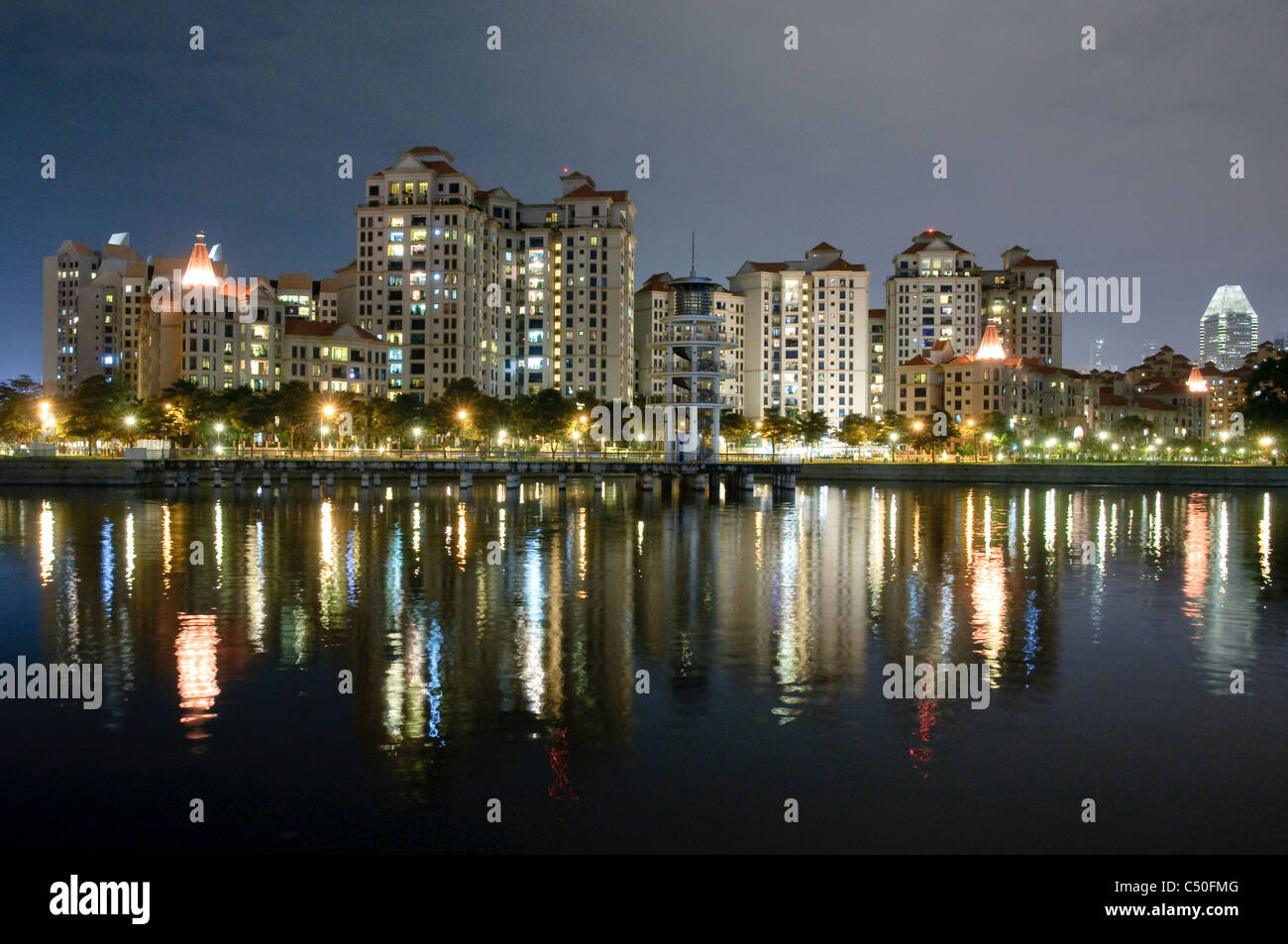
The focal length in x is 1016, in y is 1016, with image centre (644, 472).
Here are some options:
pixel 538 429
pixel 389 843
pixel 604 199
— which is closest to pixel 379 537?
pixel 389 843

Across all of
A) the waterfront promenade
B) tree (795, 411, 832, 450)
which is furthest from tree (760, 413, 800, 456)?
the waterfront promenade

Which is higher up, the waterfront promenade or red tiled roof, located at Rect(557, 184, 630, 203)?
red tiled roof, located at Rect(557, 184, 630, 203)

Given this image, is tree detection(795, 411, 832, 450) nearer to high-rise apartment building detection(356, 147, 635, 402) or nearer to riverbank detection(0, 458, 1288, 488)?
high-rise apartment building detection(356, 147, 635, 402)

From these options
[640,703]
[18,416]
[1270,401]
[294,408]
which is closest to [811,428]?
[1270,401]

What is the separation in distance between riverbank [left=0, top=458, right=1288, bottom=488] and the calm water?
42.9 metres

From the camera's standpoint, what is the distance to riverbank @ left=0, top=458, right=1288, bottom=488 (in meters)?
A: 85.1

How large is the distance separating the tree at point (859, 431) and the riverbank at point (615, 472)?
1722 inches

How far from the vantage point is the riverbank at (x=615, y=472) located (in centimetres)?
8506

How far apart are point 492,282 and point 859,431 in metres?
63.3

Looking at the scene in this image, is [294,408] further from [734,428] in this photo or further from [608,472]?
[734,428]

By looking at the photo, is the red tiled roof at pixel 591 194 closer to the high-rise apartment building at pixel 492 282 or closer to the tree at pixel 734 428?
the high-rise apartment building at pixel 492 282

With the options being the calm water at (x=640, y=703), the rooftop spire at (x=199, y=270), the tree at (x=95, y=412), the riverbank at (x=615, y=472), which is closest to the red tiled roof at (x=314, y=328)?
the rooftop spire at (x=199, y=270)

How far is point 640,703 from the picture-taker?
18.7m
